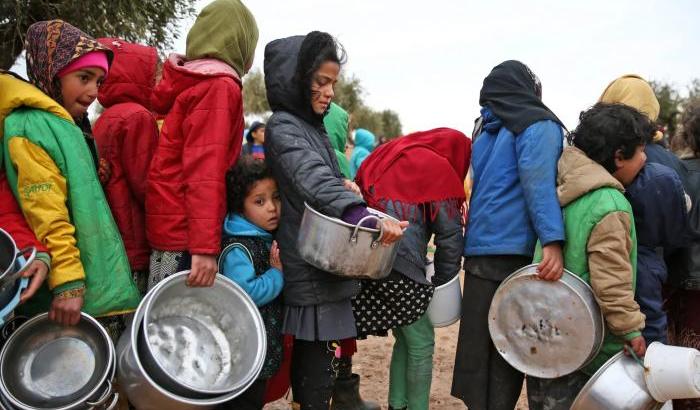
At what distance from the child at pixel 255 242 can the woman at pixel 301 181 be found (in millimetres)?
73

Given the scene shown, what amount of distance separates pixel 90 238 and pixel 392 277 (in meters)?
1.35

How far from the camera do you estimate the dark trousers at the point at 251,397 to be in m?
2.60

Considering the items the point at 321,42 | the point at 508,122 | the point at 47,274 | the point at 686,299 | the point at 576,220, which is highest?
the point at 321,42

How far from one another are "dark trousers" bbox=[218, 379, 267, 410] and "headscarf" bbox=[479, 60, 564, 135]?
1.52 meters

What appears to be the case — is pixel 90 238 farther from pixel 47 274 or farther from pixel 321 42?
pixel 321 42

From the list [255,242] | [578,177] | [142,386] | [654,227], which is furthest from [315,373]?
[654,227]

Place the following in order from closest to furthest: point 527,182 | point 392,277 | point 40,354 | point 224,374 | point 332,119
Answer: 1. point 40,354
2. point 224,374
3. point 527,182
4. point 392,277
5. point 332,119

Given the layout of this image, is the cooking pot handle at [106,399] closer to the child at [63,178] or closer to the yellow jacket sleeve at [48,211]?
the child at [63,178]

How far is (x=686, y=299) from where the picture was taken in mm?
3102

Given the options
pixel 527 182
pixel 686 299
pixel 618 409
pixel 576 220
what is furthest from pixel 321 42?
pixel 686 299

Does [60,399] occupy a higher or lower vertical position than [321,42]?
lower

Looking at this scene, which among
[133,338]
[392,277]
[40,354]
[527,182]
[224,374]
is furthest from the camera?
[392,277]

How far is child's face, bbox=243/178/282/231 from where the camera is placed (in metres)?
2.62

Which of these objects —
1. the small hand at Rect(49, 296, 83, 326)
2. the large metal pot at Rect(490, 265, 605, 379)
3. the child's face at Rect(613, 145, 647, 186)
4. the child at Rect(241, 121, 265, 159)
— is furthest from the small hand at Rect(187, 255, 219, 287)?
the child at Rect(241, 121, 265, 159)
